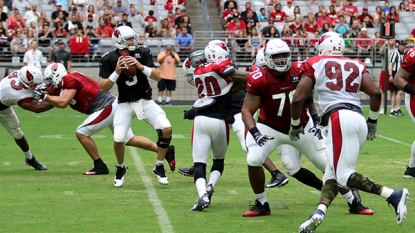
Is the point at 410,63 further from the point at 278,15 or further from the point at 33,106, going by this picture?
the point at 278,15

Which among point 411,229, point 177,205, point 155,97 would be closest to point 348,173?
point 411,229

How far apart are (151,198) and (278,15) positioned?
16.0m

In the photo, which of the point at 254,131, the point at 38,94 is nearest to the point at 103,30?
the point at 38,94

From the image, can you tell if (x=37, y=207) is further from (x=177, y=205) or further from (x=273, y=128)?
(x=273, y=128)

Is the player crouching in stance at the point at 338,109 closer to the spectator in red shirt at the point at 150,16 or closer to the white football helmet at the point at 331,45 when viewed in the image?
the white football helmet at the point at 331,45

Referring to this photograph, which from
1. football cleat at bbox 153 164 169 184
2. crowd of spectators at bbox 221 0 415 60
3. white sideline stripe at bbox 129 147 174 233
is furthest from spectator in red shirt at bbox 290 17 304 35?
football cleat at bbox 153 164 169 184

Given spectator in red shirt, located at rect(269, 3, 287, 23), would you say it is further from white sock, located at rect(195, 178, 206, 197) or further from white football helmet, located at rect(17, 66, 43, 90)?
white sock, located at rect(195, 178, 206, 197)

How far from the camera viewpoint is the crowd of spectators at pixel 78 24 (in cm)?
2106

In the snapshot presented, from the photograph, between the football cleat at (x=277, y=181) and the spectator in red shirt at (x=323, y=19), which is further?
the spectator in red shirt at (x=323, y=19)

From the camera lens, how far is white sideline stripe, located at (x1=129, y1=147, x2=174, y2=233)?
6.15 metres

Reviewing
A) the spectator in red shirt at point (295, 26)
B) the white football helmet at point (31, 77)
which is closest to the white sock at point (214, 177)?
the white football helmet at point (31, 77)

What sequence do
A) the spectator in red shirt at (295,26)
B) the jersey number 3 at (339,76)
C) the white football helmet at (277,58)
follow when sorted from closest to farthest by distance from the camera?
the jersey number 3 at (339,76)
the white football helmet at (277,58)
the spectator in red shirt at (295,26)

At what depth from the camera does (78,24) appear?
21438 mm

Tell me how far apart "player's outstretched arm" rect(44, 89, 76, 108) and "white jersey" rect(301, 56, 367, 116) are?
371 centimetres
